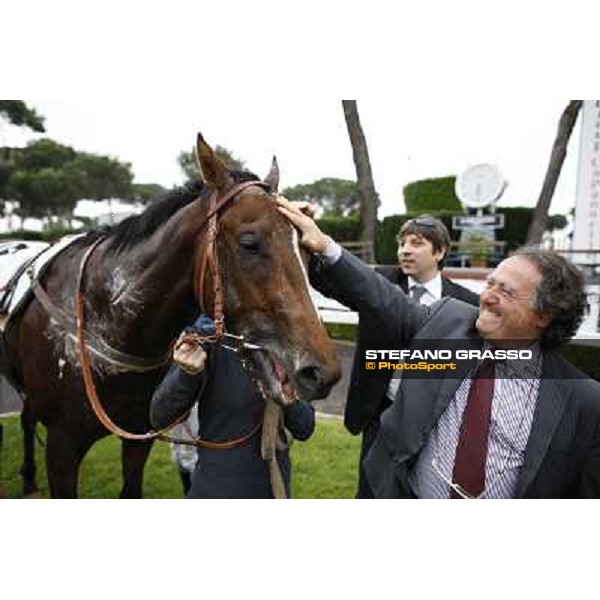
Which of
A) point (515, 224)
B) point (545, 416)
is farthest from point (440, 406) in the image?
point (515, 224)

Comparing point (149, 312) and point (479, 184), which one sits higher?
point (479, 184)

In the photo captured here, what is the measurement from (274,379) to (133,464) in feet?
2.64

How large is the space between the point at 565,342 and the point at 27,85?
1.52m

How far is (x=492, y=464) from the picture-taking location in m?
1.21

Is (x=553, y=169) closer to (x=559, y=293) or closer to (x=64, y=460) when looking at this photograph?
(x=559, y=293)

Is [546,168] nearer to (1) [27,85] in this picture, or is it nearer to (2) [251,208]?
(2) [251,208]

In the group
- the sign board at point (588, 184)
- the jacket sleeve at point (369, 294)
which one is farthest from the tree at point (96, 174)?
the sign board at point (588, 184)

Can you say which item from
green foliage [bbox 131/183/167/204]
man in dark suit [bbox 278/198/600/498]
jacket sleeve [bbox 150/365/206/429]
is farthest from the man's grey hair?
green foliage [bbox 131/183/167/204]

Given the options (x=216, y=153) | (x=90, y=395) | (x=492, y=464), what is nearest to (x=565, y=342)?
(x=492, y=464)

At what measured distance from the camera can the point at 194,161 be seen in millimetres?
1449

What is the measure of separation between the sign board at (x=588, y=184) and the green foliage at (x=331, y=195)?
2.06ft

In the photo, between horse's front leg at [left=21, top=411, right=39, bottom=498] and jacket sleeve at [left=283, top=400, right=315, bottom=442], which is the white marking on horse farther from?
horse's front leg at [left=21, top=411, right=39, bottom=498]

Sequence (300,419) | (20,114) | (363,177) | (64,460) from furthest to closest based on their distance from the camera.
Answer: (64,460), (363,177), (20,114), (300,419)

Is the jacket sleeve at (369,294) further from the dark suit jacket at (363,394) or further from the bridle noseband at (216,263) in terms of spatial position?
the bridle noseband at (216,263)
